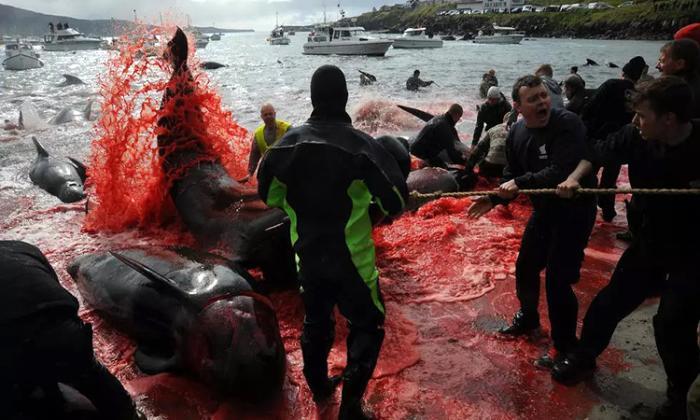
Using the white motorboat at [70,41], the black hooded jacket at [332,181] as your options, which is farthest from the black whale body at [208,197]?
the white motorboat at [70,41]

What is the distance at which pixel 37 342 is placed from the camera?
270 centimetres

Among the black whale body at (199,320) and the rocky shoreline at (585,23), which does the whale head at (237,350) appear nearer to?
the black whale body at (199,320)

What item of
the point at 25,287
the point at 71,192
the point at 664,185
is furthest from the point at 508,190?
the point at 71,192

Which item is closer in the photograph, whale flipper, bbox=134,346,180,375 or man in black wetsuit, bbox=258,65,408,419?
man in black wetsuit, bbox=258,65,408,419

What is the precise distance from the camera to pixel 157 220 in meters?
7.96

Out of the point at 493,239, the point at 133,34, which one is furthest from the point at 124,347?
the point at 133,34

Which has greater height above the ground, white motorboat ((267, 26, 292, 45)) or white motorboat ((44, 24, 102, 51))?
white motorboat ((267, 26, 292, 45))

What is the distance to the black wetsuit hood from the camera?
126 inches

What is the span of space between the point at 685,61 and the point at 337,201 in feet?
12.5

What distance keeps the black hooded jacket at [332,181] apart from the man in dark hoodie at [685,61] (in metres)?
3.30

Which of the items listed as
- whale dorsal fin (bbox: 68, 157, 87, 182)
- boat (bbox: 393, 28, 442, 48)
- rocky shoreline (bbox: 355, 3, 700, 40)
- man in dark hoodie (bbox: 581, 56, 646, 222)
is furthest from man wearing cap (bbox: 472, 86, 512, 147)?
boat (bbox: 393, 28, 442, 48)

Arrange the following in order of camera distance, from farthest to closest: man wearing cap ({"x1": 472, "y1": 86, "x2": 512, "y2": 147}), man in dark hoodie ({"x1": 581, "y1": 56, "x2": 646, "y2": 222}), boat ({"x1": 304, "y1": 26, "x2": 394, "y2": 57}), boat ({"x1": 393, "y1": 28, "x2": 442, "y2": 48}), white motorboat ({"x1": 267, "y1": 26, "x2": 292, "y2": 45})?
1. white motorboat ({"x1": 267, "y1": 26, "x2": 292, "y2": 45})
2. boat ({"x1": 393, "y1": 28, "x2": 442, "y2": 48})
3. boat ({"x1": 304, "y1": 26, "x2": 394, "y2": 57})
4. man wearing cap ({"x1": 472, "y1": 86, "x2": 512, "y2": 147})
5. man in dark hoodie ({"x1": 581, "y1": 56, "x2": 646, "y2": 222})

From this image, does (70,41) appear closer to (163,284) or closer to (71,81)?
(71,81)

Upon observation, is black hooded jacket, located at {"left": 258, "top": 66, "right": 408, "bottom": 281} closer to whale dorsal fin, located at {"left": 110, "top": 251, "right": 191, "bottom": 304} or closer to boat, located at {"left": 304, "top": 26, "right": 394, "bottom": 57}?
whale dorsal fin, located at {"left": 110, "top": 251, "right": 191, "bottom": 304}
